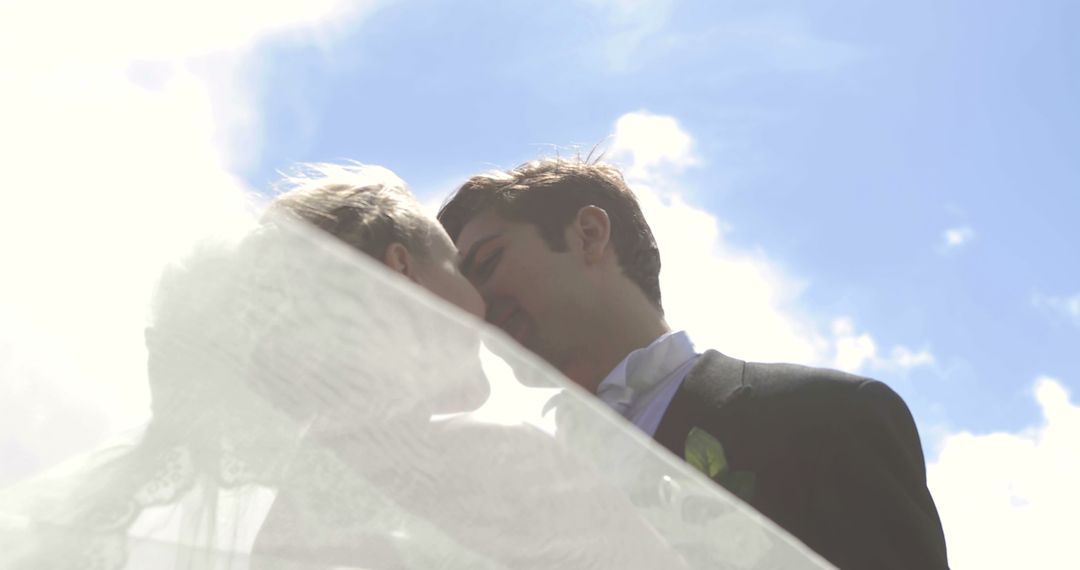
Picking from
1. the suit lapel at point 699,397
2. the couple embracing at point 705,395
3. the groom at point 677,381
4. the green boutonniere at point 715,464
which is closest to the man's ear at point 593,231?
the groom at point 677,381

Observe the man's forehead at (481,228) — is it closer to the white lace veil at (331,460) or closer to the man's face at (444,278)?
the man's face at (444,278)

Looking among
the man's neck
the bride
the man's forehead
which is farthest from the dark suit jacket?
the man's forehead

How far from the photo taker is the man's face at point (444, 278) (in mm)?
1985

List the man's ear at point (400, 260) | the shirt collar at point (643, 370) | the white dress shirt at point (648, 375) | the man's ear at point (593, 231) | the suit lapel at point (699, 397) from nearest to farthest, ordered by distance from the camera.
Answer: the man's ear at point (400, 260) < the suit lapel at point (699, 397) < the white dress shirt at point (648, 375) < the shirt collar at point (643, 370) < the man's ear at point (593, 231)

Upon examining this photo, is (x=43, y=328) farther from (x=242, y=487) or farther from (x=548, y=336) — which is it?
(x=548, y=336)

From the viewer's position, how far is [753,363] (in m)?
2.51

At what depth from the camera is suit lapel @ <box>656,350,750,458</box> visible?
92.2 inches

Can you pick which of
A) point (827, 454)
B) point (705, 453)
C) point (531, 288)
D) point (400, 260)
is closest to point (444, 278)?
point (400, 260)

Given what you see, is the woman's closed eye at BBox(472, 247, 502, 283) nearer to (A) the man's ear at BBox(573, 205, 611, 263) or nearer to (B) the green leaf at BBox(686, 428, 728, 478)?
(A) the man's ear at BBox(573, 205, 611, 263)

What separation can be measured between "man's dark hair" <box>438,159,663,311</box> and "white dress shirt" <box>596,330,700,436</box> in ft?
1.72

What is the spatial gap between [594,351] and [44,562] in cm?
228

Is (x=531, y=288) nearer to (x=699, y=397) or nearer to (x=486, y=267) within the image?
(x=486, y=267)

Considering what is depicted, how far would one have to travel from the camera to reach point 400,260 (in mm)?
1946

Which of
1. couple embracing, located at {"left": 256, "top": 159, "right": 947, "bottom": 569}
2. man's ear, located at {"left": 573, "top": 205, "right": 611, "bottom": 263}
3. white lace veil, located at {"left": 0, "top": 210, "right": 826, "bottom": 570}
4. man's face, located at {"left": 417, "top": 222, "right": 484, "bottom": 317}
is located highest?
man's ear, located at {"left": 573, "top": 205, "right": 611, "bottom": 263}
